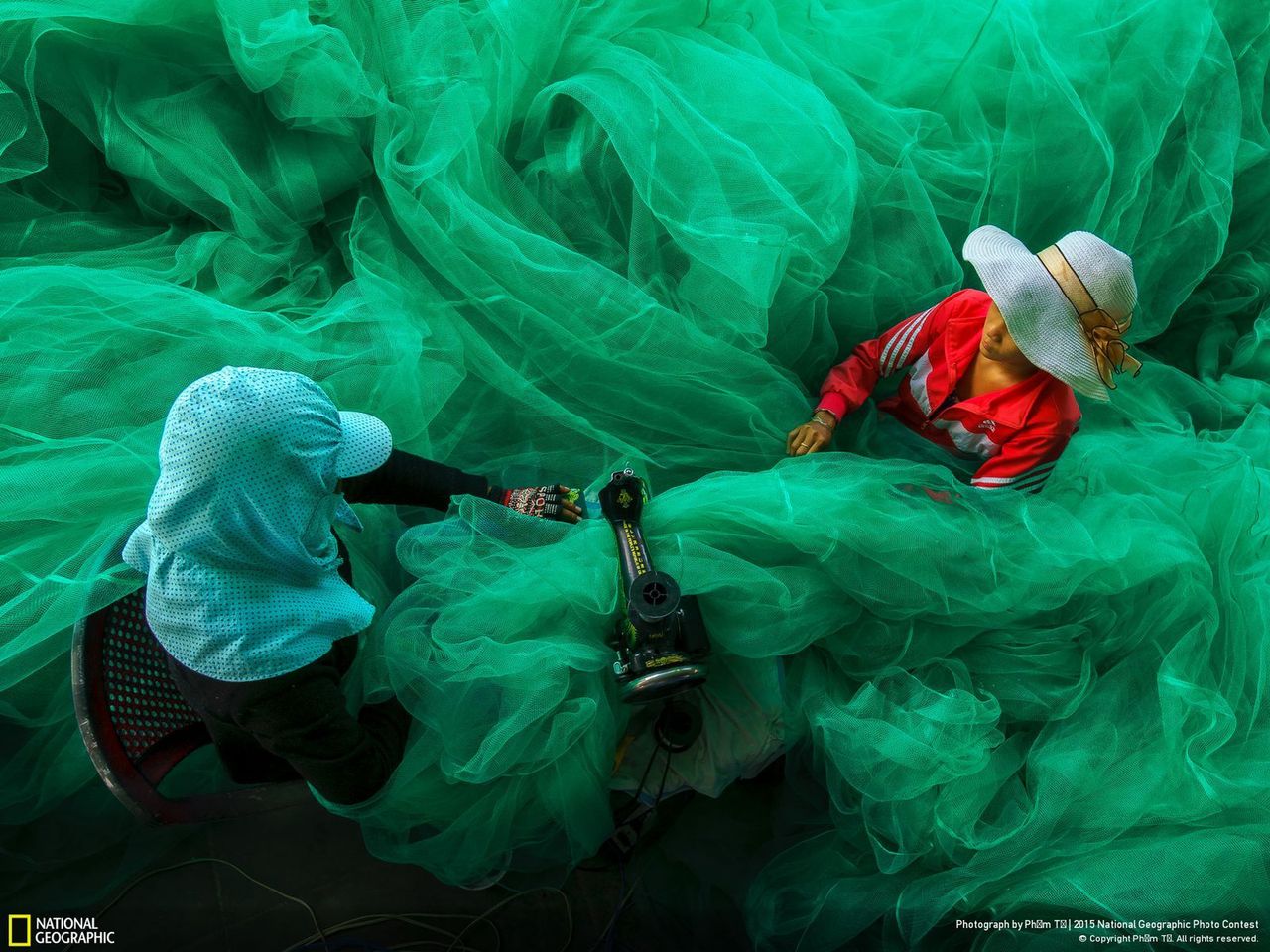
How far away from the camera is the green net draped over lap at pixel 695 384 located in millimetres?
1158

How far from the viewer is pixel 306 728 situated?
1054mm

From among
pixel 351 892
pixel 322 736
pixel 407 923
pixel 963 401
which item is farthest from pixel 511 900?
pixel 963 401

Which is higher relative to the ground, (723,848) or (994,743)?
(994,743)

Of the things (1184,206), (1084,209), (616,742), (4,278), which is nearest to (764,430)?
(616,742)

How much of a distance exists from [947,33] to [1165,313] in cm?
62

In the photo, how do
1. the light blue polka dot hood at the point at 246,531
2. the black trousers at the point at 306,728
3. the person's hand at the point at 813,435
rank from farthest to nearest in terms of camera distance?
the person's hand at the point at 813,435 < the black trousers at the point at 306,728 < the light blue polka dot hood at the point at 246,531

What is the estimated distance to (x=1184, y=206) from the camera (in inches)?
57.9

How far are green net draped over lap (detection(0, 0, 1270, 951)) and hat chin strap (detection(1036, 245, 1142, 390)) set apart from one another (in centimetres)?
20

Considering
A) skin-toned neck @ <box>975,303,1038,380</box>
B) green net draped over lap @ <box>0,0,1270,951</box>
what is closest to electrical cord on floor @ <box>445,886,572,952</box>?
green net draped over lap @ <box>0,0,1270,951</box>

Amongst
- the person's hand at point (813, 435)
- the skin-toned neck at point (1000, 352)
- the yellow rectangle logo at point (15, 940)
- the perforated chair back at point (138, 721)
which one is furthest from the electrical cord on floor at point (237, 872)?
the skin-toned neck at point (1000, 352)

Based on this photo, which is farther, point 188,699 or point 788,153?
point 788,153

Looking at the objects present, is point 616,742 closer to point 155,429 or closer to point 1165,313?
point 155,429

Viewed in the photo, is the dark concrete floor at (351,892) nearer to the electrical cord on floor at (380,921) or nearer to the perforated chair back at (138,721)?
the electrical cord on floor at (380,921)

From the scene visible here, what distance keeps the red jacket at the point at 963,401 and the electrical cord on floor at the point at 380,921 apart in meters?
1.05
